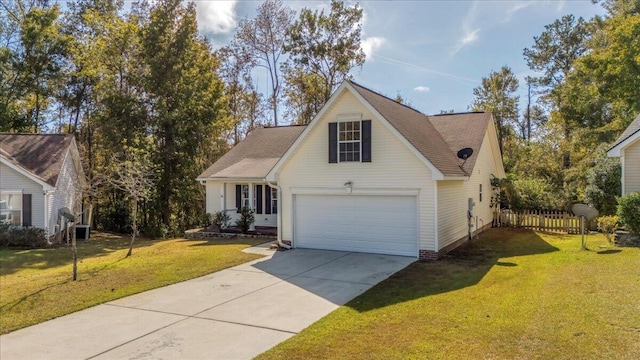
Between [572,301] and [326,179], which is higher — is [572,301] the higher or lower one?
the lower one

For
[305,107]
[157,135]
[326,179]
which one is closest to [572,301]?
[326,179]

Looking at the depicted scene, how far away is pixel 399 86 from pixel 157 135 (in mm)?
22838

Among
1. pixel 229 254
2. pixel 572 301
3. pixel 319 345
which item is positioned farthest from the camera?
pixel 229 254

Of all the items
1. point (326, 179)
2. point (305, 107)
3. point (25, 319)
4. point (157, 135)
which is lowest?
point (25, 319)

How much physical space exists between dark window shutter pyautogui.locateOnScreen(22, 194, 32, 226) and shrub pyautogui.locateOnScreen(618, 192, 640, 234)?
23429mm

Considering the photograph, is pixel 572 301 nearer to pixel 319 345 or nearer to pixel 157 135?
Answer: pixel 319 345

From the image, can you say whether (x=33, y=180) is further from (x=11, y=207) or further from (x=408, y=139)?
(x=408, y=139)

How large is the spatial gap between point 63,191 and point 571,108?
1279 inches

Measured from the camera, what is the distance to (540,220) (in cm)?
1920

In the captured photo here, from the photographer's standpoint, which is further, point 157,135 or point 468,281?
point 157,135

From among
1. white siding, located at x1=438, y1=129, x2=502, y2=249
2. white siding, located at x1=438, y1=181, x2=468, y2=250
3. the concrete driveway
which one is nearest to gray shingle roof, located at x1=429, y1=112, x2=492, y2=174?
white siding, located at x1=438, y1=129, x2=502, y2=249

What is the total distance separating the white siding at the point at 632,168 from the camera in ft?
45.9

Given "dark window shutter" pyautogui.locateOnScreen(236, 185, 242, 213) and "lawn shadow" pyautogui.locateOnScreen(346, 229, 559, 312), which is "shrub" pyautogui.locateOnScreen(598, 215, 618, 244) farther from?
"dark window shutter" pyautogui.locateOnScreen(236, 185, 242, 213)

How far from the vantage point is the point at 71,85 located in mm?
27500
